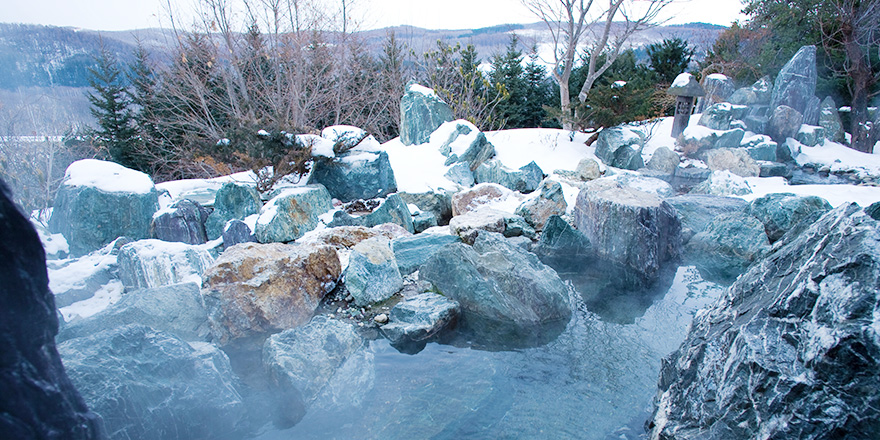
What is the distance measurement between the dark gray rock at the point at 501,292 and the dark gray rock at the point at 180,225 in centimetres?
273

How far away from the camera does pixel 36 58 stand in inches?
221

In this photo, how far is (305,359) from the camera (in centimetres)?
265

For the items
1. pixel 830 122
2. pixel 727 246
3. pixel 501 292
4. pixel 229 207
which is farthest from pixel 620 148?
pixel 830 122

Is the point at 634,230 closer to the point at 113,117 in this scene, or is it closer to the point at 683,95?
the point at 683,95

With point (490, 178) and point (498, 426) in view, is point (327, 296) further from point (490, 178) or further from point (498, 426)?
point (490, 178)

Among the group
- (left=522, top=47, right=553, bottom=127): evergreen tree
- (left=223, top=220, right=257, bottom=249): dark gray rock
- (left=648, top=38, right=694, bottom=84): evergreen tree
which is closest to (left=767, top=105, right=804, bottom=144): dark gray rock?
(left=648, top=38, right=694, bottom=84): evergreen tree

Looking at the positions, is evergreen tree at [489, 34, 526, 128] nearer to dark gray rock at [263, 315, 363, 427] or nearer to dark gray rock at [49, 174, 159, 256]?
dark gray rock at [49, 174, 159, 256]

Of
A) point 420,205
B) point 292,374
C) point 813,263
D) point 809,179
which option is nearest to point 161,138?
point 420,205

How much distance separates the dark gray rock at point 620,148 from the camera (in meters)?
7.94

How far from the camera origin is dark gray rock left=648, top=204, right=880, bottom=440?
54.0 inches

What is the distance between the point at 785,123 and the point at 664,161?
→ 11.1ft

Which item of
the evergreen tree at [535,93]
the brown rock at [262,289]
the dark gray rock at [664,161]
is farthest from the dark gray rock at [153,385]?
the evergreen tree at [535,93]

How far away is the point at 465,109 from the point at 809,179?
746 cm

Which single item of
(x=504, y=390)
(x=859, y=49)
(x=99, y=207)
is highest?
(x=859, y=49)
